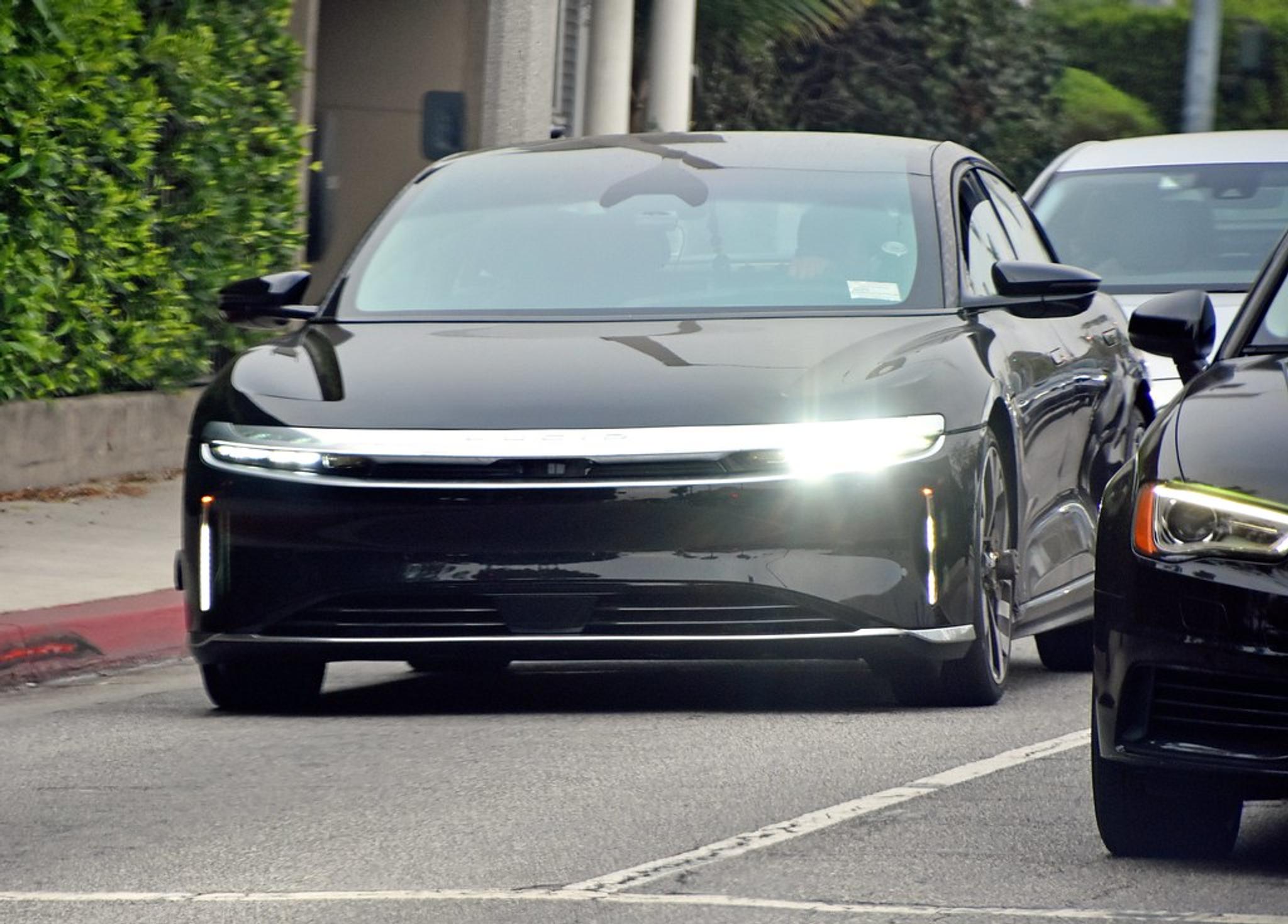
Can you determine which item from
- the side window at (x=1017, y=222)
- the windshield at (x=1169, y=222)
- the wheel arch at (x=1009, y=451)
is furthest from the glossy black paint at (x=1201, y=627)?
the windshield at (x=1169, y=222)

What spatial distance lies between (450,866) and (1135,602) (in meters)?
1.40

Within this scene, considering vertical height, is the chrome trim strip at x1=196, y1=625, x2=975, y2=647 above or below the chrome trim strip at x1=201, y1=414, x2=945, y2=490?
below

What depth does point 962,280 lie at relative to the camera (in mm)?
7941

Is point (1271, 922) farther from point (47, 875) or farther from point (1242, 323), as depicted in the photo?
point (47, 875)

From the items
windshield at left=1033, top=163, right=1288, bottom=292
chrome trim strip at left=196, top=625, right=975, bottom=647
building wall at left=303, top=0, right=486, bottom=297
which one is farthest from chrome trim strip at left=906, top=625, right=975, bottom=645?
building wall at left=303, top=0, right=486, bottom=297

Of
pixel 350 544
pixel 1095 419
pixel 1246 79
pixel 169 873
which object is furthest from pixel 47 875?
pixel 1246 79

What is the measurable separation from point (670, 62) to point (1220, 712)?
16558 millimetres

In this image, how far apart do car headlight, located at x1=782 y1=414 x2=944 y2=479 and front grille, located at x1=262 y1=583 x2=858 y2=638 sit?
0.34 meters

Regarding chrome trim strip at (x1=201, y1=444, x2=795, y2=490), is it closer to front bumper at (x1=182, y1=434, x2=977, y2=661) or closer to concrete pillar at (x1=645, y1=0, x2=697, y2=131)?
front bumper at (x1=182, y1=434, x2=977, y2=661)

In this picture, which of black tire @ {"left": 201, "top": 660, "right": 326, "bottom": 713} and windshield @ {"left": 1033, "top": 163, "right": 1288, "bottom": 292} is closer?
black tire @ {"left": 201, "top": 660, "right": 326, "bottom": 713}

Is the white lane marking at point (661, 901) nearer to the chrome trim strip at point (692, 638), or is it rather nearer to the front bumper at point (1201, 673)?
the front bumper at point (1201, 673)

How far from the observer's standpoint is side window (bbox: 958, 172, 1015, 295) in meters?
8.11

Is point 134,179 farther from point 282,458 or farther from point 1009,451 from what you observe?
point 1009,451

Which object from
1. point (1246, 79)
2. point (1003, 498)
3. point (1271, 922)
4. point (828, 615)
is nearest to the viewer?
point (1271, 922)
